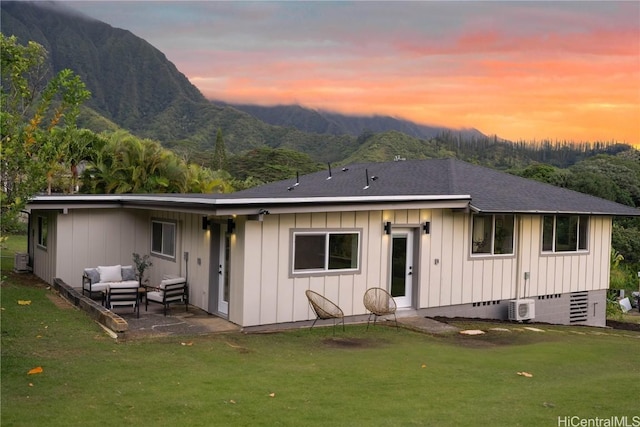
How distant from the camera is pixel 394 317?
44.3 feet

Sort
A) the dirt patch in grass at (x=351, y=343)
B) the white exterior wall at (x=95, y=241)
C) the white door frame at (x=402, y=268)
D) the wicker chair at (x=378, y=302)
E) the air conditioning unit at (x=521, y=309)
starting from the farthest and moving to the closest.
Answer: the white exterior wall at (x=95, y=241) < the air conditioning unit at (x=521, y=309) < the white door frame at (x=402, y=268) < the wicker chair at (x=378, y=302) < the dirt patch in grass at (x=351, y=343)

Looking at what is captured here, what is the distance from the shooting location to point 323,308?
12086mm

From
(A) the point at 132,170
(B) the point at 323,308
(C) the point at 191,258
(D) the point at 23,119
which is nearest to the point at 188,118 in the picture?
(A) the point at 132,170

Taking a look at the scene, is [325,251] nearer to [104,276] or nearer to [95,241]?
[104,276]

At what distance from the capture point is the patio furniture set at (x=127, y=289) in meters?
12.4

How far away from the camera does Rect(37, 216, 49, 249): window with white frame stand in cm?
1733

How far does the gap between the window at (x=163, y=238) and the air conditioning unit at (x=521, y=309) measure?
831 cm

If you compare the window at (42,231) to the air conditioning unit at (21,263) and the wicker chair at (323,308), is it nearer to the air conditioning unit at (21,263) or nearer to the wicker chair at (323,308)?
the air conditioning unit at (21,263)

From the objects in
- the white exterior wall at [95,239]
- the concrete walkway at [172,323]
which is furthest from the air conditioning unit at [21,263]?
the concrete walkway at [172,323]

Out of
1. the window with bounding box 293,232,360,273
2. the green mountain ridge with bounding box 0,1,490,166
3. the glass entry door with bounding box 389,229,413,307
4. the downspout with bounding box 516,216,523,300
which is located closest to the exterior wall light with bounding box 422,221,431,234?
the glass entry door with bounding box 389,229,413,307

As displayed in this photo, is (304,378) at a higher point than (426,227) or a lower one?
lower

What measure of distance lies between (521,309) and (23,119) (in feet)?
39.1

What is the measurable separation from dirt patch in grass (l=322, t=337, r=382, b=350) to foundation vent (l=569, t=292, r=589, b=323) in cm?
823

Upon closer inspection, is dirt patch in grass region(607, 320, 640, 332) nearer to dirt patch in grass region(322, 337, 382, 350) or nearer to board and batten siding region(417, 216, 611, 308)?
board and batten siding region(417, 216, 611, 308)
